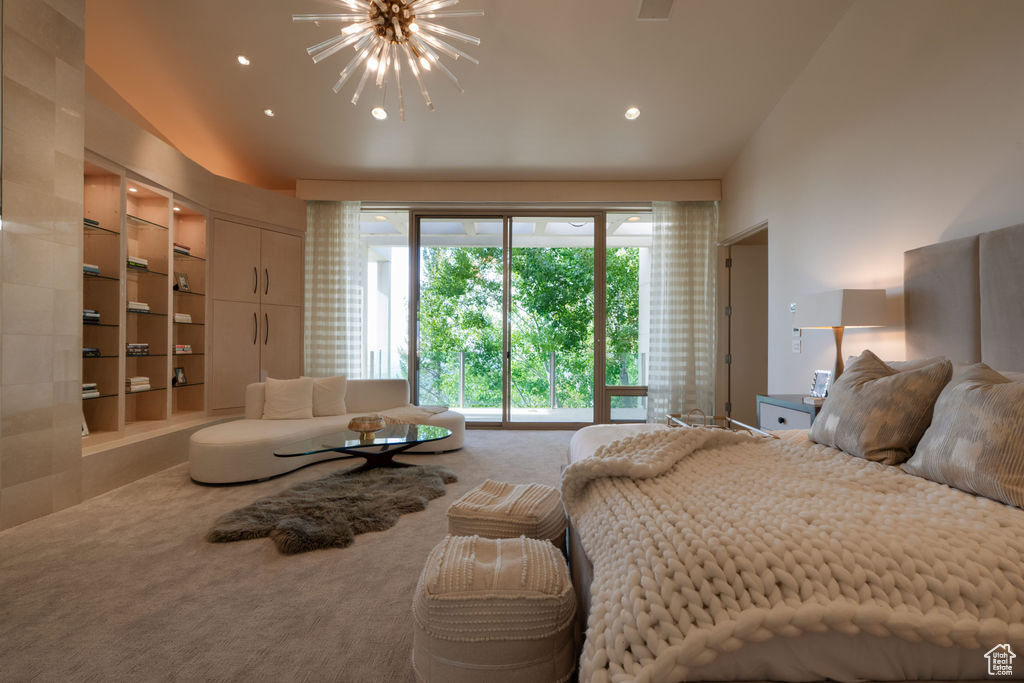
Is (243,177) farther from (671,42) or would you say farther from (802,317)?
(802,317)

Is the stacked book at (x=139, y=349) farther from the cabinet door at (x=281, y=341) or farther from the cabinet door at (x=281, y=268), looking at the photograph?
the cabinet door at (x=281, y=268)

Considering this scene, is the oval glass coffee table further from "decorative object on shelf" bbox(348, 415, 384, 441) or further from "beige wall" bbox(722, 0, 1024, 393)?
"beige wall" bbox(722, 0, 1024, 393)

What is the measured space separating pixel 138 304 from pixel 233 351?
110 centimetres

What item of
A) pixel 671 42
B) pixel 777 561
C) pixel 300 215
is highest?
pixel 671 42

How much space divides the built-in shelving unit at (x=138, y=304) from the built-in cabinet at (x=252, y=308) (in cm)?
18

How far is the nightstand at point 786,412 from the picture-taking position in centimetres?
289

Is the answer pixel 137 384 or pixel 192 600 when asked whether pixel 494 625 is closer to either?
pixel 192 600

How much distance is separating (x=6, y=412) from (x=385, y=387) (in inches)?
107

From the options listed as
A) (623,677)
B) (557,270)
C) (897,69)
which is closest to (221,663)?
(623,677)

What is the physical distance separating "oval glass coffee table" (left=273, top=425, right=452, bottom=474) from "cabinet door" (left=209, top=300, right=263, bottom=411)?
65.3 inches

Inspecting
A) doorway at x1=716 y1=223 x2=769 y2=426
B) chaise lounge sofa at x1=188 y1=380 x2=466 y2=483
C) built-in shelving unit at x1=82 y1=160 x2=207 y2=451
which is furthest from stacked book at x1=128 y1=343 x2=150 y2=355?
doorway at x1=716 y1=223 x2=769 y2=426

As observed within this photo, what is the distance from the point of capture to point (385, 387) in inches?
192

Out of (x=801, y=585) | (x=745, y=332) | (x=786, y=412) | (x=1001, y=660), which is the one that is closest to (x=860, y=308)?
(x=786, y=412)

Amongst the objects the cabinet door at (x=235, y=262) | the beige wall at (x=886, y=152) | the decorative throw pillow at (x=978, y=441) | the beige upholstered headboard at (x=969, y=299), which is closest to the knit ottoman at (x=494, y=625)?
the decorative throw pillow at (x=978, y=441)
